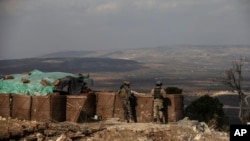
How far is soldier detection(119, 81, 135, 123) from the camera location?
56.0 feet

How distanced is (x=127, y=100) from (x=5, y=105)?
16.2 ft

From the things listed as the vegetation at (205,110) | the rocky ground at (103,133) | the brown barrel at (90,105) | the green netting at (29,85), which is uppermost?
the green netting at (29,85)

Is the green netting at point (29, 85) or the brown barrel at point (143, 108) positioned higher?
the green netting at point (29, 85)

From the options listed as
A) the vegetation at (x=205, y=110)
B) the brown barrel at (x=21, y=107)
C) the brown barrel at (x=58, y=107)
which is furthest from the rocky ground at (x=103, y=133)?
the vegetation at (x=205, y=110)

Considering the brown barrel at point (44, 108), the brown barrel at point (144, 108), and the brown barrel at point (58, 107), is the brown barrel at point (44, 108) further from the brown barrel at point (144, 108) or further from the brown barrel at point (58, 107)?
the brown barrel at point (144, 108)

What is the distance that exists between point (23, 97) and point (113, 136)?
16.5 ft

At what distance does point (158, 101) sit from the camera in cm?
1672


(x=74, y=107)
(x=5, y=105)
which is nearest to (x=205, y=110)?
(x=74, y=107)

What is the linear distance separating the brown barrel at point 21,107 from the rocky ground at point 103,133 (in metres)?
1.50

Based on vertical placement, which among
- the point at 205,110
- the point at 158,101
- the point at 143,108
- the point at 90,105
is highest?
the point at 158,101

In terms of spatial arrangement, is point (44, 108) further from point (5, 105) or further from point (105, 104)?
point (105, 104)

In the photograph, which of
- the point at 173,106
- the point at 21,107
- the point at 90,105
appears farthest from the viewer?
the point at 90,105

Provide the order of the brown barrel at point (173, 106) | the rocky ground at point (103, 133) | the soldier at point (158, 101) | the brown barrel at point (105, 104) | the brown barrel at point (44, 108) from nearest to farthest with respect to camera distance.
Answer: the rocky ground at point (103, 133)
the brown barrel at point (44, 108)
the soldier at point (158, 101)
the brown barrel at point (173, 106)
the brown barrel at point (105, 104)

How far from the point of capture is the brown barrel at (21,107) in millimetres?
16453
